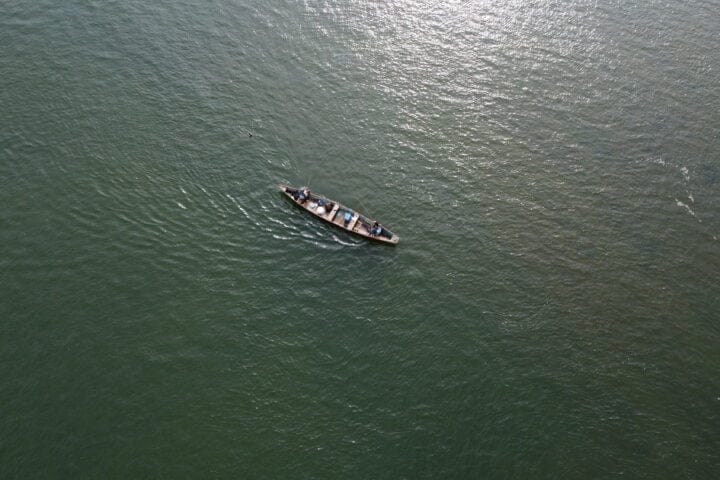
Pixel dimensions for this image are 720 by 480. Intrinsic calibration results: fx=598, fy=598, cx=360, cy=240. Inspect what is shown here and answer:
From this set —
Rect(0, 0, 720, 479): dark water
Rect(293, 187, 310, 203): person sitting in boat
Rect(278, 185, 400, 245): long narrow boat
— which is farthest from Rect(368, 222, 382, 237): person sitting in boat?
Rect(293, 187, 310, 203): person sitting in boat

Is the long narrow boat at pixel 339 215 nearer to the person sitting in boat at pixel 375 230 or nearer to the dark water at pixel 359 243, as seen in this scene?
the person sitting in boat at pixel 375 230

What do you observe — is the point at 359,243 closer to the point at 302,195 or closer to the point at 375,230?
the point at 375,230

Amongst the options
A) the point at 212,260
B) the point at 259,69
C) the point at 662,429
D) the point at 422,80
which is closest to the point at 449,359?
the point at 662,429

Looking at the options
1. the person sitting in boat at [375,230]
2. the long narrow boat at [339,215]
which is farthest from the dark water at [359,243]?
the person sitting in boat at [375,230]

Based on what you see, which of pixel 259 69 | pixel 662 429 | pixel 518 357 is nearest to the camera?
pixel 662 429

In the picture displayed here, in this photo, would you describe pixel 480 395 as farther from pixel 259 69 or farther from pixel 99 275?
pixel 259 69

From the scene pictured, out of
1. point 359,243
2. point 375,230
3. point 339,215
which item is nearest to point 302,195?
point 339,215
